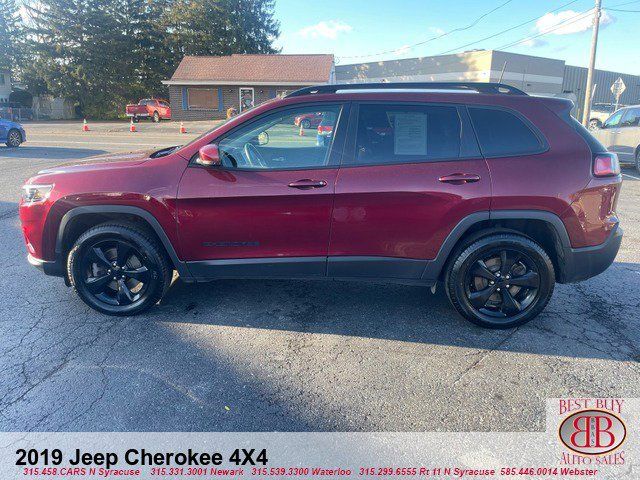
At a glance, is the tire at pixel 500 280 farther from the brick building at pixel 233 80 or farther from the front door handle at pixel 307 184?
the brick building at pixel 233 80

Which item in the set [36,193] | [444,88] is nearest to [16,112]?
[36,193]

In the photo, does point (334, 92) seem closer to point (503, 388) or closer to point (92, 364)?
point (503, 388)

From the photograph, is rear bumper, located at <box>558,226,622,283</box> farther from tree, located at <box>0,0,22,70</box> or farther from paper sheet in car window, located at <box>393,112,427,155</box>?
tree, located at <box>0,0,22,70</box>

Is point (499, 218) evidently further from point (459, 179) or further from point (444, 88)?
point (444, 88)

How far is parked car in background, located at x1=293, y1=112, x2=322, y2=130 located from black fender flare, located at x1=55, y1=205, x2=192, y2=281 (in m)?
1.41

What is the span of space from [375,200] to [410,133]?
63 cm

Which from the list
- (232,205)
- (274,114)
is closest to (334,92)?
(274,114)

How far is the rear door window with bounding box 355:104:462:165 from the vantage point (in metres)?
3.30

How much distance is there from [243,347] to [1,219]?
5842 millimetres

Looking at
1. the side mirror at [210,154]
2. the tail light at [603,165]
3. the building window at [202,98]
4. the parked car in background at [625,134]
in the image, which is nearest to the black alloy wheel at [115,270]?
the side mirror at [210,154]

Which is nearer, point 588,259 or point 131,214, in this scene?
point 588,259

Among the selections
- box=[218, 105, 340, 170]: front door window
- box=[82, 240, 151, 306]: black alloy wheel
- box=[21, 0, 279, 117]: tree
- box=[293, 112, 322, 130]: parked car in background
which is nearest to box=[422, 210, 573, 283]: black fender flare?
box=[218, 105, 340, 170]: front door window

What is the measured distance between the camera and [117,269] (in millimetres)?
3584

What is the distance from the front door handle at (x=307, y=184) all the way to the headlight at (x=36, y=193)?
2028 mm
